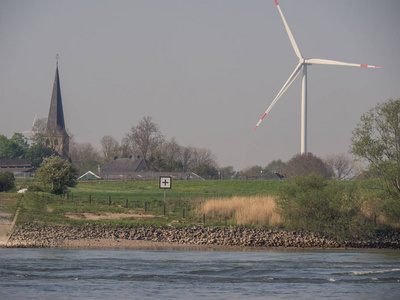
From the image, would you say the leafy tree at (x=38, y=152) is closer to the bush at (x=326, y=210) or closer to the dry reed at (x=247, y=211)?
the dry reed at (x=247, y=211)

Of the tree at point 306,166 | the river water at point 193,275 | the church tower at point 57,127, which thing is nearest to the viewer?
the river water at point 193,275

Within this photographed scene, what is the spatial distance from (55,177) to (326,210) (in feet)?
93.5

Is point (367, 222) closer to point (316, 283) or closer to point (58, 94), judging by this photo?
point (316, 283)

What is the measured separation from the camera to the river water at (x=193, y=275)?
25203mm

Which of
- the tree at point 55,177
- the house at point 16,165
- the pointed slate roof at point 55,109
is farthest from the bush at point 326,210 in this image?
the pointed slate roof at point 55,109

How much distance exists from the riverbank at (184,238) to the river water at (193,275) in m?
3.39

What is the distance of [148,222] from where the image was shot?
4628cm

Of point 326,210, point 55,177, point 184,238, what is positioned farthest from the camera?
point 55,177

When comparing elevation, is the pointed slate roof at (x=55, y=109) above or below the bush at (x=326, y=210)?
above

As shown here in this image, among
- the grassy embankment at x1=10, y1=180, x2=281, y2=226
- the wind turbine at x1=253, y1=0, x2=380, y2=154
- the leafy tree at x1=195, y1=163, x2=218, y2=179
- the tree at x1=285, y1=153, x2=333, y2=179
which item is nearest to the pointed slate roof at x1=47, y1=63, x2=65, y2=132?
the leafy tree at x1=195, y1=163, x2=218, y2=179

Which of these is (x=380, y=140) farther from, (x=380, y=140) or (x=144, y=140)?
(x=144, y=140)

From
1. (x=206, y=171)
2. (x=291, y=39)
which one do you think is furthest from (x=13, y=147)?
(x=291, y=39)

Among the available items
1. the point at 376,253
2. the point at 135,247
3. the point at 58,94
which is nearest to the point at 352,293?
the point at 376,253

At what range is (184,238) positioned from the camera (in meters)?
42.8
